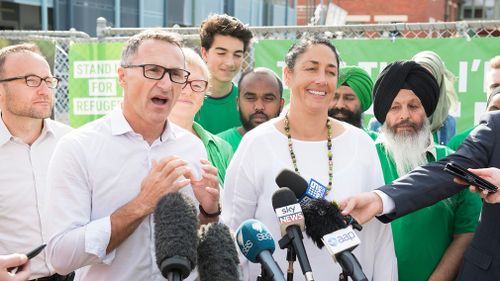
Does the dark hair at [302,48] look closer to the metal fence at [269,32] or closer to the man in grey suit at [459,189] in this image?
the man in grey suit at [459,189]

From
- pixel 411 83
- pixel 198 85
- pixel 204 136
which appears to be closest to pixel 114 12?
pixel 198 85

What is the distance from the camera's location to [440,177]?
3.27 meters

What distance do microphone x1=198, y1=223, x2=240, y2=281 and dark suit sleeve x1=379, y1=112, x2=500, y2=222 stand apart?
3.09 feet

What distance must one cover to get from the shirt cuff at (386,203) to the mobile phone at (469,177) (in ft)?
1.24

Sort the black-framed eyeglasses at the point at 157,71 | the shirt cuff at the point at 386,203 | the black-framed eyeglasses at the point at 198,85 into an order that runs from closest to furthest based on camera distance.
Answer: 1. the black-framed eyeglasses at the point at 157,71
2. the shirt cuff at the point at 386,203
3. the black-framed eyeglasses at the point at 198,85

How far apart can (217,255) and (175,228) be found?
237 mm

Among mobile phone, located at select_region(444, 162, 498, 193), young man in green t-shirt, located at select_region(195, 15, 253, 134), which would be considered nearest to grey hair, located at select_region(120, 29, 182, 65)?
mobile phone, located at select_region(444, 162, 498, 193)

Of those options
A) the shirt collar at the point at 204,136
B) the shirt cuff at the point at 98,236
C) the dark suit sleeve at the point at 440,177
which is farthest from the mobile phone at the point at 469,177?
the shirt collar at the point at 204,136

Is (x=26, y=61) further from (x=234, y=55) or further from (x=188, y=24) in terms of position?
(x=188, y=24)

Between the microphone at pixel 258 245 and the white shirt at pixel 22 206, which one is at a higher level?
the microphone at pixel 258 245

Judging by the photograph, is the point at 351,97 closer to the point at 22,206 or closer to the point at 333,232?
the point at 22,206

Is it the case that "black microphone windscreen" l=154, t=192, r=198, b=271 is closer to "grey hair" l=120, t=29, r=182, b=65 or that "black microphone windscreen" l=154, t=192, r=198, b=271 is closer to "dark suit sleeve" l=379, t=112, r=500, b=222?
"grey hair" l=120, t=29, r=182, b=65

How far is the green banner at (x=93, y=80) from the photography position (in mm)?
A: 7703

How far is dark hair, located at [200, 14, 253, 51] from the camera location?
5773 mm
